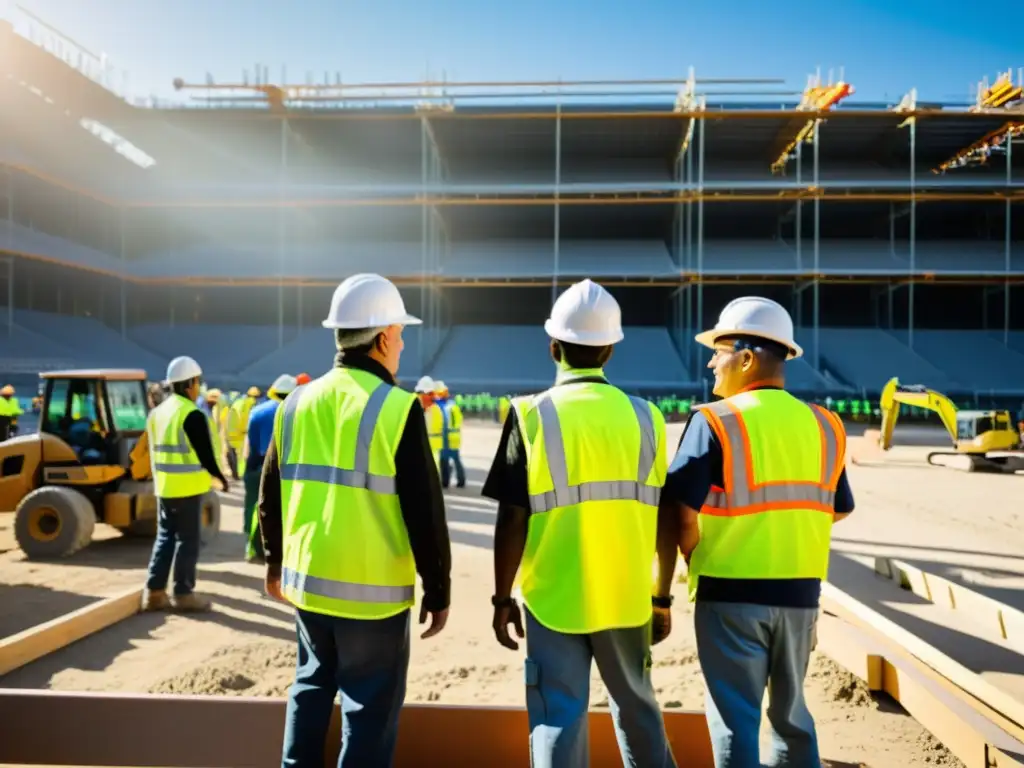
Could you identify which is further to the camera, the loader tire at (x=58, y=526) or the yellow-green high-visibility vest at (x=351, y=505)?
the loader tire at (x=58, y=526)

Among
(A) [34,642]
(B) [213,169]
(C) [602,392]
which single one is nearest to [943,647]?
(C) [602,392]

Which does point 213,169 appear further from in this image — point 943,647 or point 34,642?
point 943,647

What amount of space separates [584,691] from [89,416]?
6.41 m

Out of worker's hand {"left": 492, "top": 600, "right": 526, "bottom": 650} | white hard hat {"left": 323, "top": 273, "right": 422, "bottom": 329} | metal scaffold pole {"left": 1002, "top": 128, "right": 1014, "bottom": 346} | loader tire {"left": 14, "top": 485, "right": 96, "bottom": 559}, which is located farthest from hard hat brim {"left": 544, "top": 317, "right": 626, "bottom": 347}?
metal scaffold pole {"left": 1002, "top": 128, "right": 1014, "bottom": 346}

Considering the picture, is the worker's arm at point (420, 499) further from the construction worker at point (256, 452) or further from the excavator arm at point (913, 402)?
the excavator arm at point (913, 402)

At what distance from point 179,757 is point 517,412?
181 cm

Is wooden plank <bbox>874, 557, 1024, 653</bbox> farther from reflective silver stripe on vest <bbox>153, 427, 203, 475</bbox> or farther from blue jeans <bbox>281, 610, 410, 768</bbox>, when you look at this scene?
reflective silver stripe on vest <bbox>153, 427, 203, 475</bbox>

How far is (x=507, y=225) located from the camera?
93.8 ft

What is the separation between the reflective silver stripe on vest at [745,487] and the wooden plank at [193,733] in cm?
94

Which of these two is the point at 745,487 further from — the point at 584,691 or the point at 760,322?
the point at 584,691

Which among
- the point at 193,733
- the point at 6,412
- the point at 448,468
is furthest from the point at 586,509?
the point at 6,412

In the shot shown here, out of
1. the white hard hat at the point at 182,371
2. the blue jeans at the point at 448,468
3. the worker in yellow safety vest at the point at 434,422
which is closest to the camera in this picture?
the white hard hat at the point at 182,371

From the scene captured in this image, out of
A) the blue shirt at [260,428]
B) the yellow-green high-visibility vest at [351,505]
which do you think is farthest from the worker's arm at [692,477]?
the blue shirt at [260,428]

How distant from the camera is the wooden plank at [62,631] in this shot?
11.0 feet
